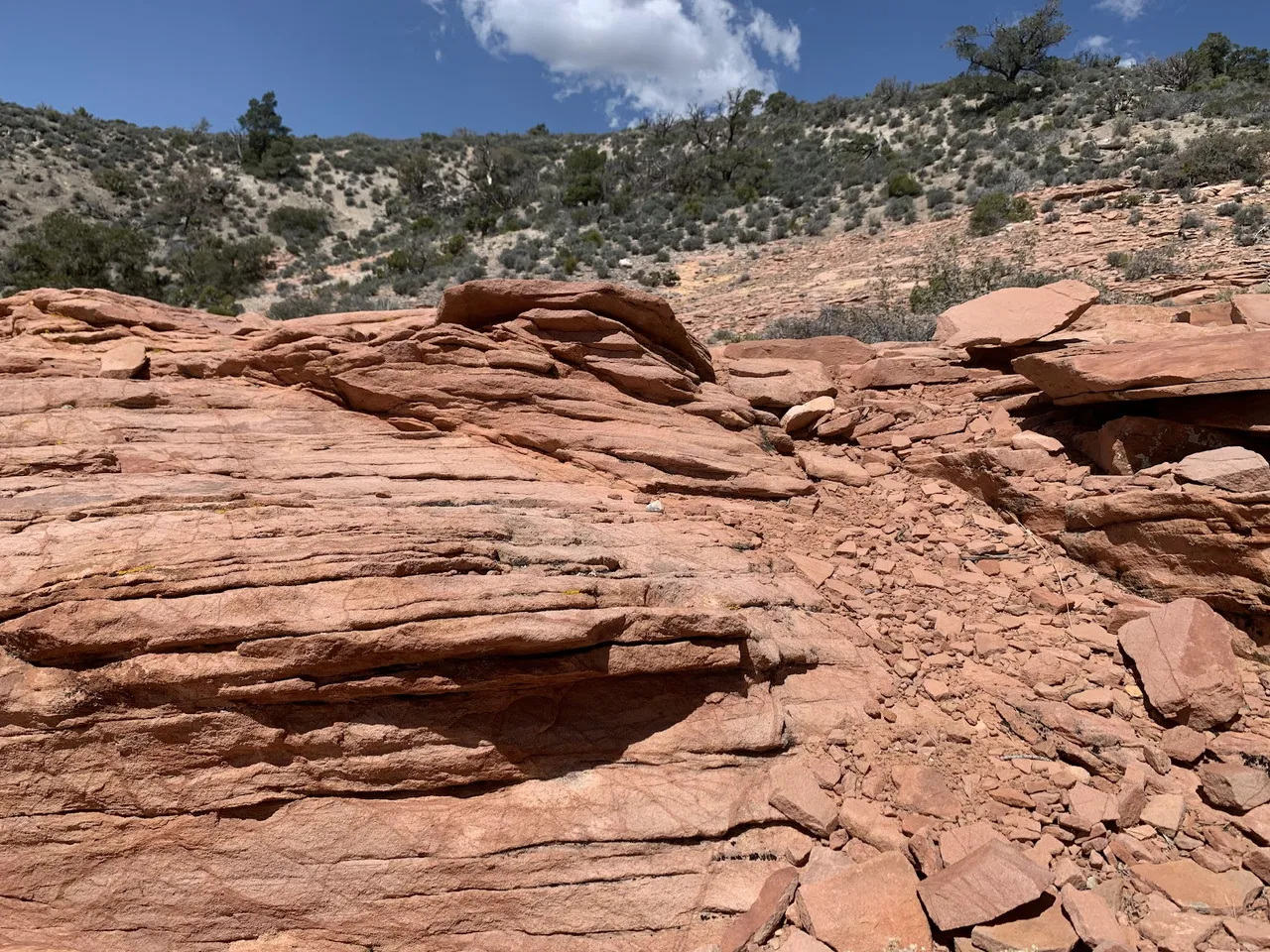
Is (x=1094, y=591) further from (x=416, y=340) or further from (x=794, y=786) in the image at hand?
(x=416, y=340)

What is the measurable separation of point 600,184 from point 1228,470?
32211mm

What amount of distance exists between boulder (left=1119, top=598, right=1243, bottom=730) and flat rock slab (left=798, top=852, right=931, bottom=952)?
212cm

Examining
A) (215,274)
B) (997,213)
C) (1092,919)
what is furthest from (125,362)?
(215,274)

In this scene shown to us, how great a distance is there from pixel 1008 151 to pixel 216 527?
3009 centimetres

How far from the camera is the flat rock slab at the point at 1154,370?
5.01 metres

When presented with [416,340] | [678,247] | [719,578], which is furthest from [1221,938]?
[678,247]

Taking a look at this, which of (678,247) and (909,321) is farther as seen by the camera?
(678,247)

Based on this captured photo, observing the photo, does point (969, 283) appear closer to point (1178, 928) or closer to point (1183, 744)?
point (1183, 744)

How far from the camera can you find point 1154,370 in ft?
17.5

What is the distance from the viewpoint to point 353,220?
39031mm

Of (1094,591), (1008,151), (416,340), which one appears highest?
(1008,151)

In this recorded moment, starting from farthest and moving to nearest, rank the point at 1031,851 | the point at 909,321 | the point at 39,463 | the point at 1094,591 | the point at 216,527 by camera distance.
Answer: the point at 909,321
the point at 1094,591
the point at 39,463
the point at 216,527
the point at 1031,851

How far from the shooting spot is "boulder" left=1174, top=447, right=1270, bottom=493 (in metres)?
4.50

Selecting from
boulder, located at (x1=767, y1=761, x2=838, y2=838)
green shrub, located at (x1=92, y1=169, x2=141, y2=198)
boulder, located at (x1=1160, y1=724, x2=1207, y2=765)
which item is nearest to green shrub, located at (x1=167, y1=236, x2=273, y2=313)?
green shrub, located at (x1=92, y1=169, x2=141, y2=198)
